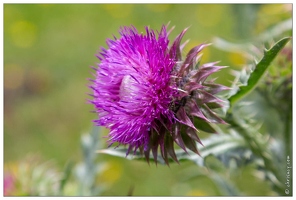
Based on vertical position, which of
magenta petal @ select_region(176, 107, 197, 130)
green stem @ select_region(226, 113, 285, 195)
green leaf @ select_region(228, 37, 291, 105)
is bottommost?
green stem @ select_region(226, 113, 285, 195)

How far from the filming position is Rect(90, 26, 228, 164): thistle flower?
5.68 feet

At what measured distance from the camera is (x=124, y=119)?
1.75 m

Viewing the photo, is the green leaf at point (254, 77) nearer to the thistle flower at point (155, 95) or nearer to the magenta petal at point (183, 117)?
the thistle flower at point (155, 95)

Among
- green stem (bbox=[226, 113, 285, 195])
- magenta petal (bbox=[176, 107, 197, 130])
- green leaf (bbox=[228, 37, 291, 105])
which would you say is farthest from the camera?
green stem (bbox=[226, 113, 285, 195])

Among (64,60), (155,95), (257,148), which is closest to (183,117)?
(155,95)

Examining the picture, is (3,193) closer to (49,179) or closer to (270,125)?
(49,179)

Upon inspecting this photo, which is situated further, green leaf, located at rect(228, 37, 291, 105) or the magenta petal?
green leaf, located at rect(228, 37, 291, 105)

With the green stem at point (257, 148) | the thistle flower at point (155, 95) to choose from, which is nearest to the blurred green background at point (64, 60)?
the green stem at point (257, 148)

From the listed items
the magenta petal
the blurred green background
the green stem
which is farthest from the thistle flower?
the blurred green background

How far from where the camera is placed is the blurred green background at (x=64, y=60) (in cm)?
470

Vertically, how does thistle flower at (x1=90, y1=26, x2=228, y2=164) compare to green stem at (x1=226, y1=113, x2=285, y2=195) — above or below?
above

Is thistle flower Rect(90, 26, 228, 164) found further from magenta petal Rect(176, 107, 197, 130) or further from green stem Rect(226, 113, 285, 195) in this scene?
green stem Rect(226, 113, 285, 195)

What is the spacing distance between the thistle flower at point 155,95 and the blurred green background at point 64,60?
266 centimetres

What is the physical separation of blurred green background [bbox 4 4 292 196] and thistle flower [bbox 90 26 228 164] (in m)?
2.66
